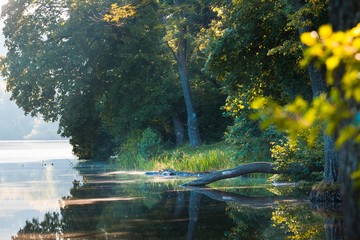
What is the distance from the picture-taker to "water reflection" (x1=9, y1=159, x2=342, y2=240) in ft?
42.9

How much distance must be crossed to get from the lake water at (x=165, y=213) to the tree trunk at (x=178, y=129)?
22097 millimetres

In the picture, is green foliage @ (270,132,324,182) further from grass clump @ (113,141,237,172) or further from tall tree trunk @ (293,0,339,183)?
grass clump @ (113,141,237,172)

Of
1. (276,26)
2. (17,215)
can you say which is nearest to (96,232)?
(17,215)

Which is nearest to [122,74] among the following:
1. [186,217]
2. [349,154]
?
[186,217]

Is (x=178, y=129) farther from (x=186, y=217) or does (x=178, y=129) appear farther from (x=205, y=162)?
(x=186, y=217)

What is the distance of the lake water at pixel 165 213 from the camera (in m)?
13.2

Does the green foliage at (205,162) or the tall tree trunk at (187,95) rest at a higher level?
the tall tree trunk at (187,95)

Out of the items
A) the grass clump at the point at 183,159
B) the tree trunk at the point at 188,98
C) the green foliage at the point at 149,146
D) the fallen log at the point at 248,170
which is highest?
the tree trunk at the point at 188,98

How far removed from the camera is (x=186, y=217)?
15.7m

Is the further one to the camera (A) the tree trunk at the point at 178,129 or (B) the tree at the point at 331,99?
(A) the tree trunk at the point at 178,129

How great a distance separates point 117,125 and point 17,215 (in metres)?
31.4

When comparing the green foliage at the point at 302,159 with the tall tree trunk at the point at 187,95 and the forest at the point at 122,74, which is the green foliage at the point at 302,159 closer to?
the forest at the point at 122,74

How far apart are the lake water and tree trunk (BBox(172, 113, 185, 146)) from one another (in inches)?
870

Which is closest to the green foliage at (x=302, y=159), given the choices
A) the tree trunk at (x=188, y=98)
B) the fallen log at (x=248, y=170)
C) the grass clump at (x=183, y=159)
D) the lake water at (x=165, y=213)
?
the fallen log at (x=248, y=170)
